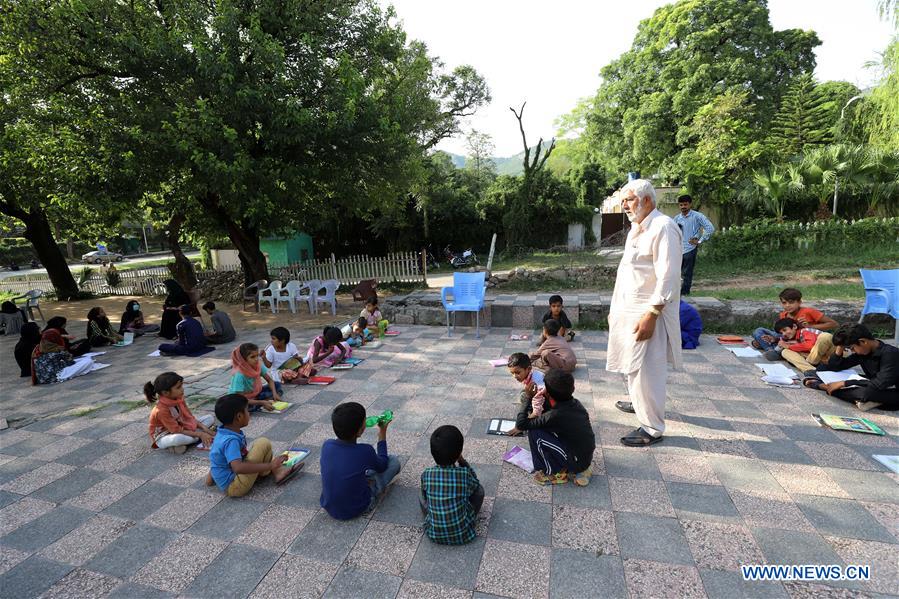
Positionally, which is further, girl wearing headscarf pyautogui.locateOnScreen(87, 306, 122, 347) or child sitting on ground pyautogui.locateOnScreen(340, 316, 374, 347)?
girl wearing headscarf pyautogui.locateOnScreen(87, 306, 122, 347)

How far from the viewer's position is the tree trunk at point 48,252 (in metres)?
13.8

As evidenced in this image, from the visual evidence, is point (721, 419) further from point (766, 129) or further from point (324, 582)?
point (766, 129)

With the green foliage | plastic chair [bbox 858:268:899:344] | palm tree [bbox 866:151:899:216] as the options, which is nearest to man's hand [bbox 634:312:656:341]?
plastic chair [bbox 858:268:899:344]

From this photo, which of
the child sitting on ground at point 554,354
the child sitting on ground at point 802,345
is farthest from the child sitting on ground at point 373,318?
the child sitting on ground at point 802,345

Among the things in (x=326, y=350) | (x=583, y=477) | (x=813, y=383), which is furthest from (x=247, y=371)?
(x=813, y=383)

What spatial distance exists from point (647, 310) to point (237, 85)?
27.4 ft

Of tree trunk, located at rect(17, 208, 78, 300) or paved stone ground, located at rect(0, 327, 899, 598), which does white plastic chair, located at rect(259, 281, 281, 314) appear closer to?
paved stone ground, located at rect(0, 327, 899, 598)

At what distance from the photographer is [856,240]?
11.4 metres

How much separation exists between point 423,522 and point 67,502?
A: 257 cm

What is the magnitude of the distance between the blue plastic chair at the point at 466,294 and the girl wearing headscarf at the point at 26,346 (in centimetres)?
631

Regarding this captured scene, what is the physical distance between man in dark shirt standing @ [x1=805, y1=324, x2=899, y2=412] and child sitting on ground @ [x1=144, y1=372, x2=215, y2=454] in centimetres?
585

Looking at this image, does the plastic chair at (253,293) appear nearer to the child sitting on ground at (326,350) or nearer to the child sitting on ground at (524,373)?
the child sitting on ground at (326,350)

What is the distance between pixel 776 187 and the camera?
42.6ft

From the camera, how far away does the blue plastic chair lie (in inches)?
283
